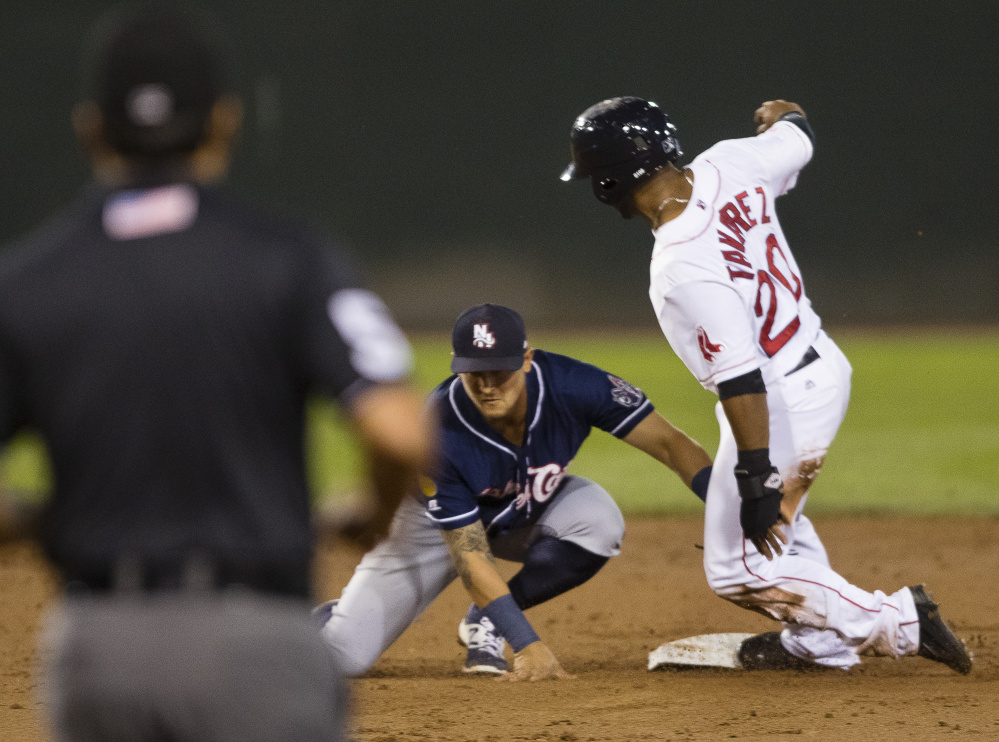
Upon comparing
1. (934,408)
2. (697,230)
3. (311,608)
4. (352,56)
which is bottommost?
(934,408)

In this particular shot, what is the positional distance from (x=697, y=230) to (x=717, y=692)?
153 centimetres

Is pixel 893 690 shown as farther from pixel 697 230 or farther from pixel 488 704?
pixel 697 230

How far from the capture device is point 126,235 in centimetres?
167

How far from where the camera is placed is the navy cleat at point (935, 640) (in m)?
4.18

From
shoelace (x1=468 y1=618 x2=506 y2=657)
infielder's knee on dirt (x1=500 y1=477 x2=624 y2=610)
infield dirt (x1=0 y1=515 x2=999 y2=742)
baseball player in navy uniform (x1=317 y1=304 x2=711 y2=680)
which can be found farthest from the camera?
infielder's knee on dirt (x1=500 y1=477 x2=624 y2=610)

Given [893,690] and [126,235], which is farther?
[893,690]

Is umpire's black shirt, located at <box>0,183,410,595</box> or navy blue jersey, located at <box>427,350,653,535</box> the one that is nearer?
umpire's black shirt, located at <box>0,183,410,595</box>

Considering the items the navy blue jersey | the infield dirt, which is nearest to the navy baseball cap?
the navy blue jersey

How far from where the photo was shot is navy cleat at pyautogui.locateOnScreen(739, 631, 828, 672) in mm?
4438

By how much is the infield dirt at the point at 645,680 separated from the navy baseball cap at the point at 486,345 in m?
1.11

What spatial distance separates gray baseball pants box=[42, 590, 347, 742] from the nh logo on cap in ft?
8.40

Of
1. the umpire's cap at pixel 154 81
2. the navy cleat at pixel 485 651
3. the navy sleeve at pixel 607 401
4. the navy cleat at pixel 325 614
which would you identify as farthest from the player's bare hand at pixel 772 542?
the umpire's cap at pixel 154 81

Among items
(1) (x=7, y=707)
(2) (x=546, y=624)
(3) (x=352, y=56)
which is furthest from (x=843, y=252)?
(1) (x=7, y=707)

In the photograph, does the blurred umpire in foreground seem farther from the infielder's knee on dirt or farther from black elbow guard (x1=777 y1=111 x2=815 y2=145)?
black elbow guard (x1=777 y1=111 x2=815 y2=145)
